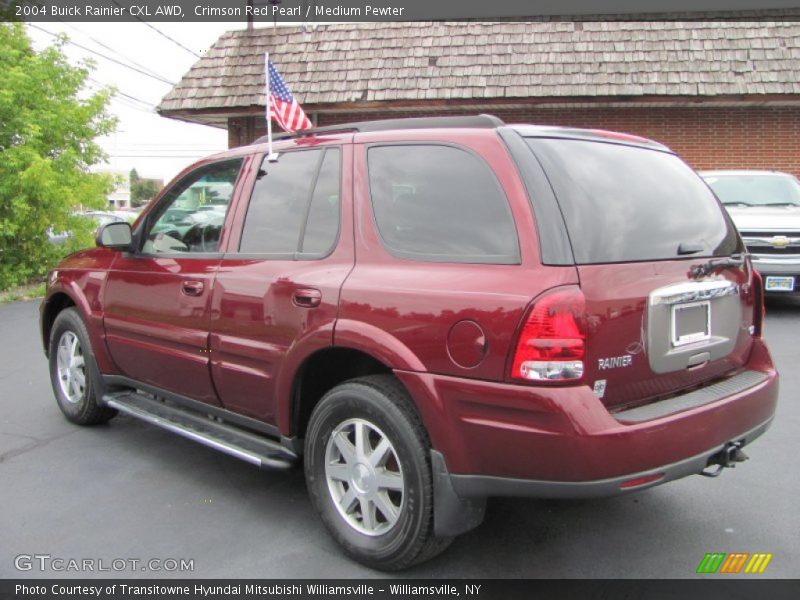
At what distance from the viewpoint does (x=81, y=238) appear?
1281cm

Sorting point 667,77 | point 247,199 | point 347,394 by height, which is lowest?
point 347,394

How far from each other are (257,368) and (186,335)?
632 mm

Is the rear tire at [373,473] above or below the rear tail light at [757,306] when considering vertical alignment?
below

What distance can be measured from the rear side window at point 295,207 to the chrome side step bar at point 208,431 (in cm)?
95

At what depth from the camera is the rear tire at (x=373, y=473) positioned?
9.03ft

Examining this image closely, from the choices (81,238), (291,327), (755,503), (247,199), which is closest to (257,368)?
(291,327)

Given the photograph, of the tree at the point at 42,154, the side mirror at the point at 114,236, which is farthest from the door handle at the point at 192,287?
the tree at the point at 42,154

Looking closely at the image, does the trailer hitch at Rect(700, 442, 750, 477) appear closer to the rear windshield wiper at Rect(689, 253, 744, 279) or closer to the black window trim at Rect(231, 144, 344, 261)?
the rear windshield wiper at Rect(689, 253, 744, 279)

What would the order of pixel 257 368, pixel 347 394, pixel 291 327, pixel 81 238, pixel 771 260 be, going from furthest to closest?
pixel 81 238, pixel 771 260, pixel 257 368, pixel 291 327, pixel 347 394

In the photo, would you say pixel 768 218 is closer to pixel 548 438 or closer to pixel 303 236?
pixel 303 236

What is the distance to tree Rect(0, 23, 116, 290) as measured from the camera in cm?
1130

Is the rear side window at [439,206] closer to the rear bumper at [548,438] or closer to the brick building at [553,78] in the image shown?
the rear bumper at [548,438]

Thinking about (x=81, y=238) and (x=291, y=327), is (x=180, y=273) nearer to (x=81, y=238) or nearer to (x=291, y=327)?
(x=291, y=327)

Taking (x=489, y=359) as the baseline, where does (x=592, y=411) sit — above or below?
below
